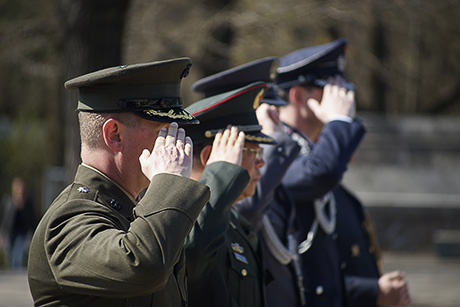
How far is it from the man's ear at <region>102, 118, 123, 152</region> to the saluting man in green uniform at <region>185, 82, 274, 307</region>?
1.71 feet

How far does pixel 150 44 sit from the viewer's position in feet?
40.8

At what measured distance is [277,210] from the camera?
12.3 feet

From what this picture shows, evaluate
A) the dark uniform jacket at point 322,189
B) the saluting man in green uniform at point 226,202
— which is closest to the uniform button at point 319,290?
the dark uniform jacket at point 322,189

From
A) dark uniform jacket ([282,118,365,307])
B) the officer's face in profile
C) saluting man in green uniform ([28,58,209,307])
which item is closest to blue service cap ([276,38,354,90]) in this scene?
dark uniform jacket ([282,118,365,307])

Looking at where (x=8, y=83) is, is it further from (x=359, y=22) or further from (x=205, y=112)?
(x=205, y=112)

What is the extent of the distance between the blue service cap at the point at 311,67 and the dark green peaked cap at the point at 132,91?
201 centimetres

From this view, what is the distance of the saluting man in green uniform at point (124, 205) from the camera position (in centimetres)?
205

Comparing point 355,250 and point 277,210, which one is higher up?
point 277,210

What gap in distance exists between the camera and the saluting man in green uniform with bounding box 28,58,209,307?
6.72 ft

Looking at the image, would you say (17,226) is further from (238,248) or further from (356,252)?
(238,248)

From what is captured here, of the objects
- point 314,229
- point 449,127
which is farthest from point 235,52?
point 314,229

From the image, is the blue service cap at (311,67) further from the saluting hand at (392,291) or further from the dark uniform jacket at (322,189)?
the saluting hand at (392,291)

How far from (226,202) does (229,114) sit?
22.6 inches

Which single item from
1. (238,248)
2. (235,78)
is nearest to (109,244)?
(238,248)
